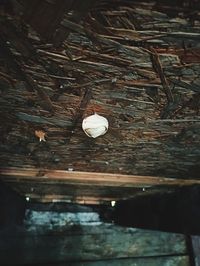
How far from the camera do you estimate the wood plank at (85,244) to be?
1840mm

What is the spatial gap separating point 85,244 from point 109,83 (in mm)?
1341

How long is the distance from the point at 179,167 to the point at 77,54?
118 centimetres

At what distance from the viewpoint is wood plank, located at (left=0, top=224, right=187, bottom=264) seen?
1840 millimetres

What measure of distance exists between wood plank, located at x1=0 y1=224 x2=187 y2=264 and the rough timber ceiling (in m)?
0.64

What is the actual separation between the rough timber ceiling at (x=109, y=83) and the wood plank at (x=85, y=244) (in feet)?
2.08

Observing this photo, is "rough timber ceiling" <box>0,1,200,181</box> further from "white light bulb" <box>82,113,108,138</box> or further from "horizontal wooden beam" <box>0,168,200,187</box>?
"horizontal wooden beam" <box>0,168,200,187</box>

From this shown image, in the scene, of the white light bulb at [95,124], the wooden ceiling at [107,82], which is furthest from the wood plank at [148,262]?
the white light bulb at [95,124]

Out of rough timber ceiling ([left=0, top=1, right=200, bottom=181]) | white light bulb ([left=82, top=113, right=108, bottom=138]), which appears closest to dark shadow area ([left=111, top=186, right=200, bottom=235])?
rough timber ceiling ([left=0, top=1, right=200, bottom=181])

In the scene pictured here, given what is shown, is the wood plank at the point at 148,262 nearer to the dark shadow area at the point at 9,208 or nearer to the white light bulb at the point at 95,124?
the dark shadow area at the point at 9,208

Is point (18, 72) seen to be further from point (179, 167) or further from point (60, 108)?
point (179, 167)

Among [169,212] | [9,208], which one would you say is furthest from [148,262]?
[9,208]

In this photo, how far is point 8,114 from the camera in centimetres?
115

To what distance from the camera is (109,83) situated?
945mm

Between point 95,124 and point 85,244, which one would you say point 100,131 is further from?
point 85,244
